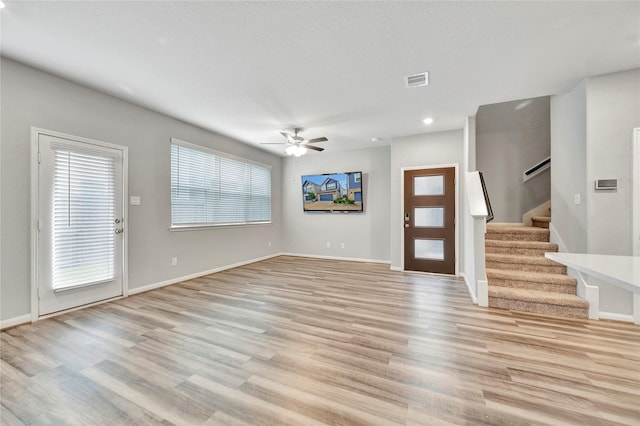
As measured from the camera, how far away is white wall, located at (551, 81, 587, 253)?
10.4 ft

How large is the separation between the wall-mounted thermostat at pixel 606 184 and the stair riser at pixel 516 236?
1.21 meters

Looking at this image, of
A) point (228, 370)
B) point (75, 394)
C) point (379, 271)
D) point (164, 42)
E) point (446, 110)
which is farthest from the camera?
point (379, 271)

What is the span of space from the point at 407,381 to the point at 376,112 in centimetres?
367

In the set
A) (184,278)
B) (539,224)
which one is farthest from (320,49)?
(539,224)

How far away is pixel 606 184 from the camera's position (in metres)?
2.96

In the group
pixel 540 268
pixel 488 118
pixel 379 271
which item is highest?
pixel 488 118

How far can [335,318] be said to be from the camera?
2.98 metres

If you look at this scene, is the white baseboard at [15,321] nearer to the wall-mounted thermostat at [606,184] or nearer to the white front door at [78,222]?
the white front door at [78,222]

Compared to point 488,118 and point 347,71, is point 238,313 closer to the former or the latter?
point 347,71

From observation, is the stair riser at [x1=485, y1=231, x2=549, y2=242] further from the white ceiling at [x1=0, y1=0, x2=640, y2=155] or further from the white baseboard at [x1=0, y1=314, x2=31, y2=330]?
the white baseboard at [x1=0, y1=314, x2=31, y2=330]

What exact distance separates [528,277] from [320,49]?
386cm

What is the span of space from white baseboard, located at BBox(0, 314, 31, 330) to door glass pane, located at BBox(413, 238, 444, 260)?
5804 millimetres

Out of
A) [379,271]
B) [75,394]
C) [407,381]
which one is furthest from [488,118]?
[75,394]

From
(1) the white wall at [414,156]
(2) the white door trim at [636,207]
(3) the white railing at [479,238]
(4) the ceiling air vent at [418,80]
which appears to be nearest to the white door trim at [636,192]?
(2) the white door trim at [636,207]
